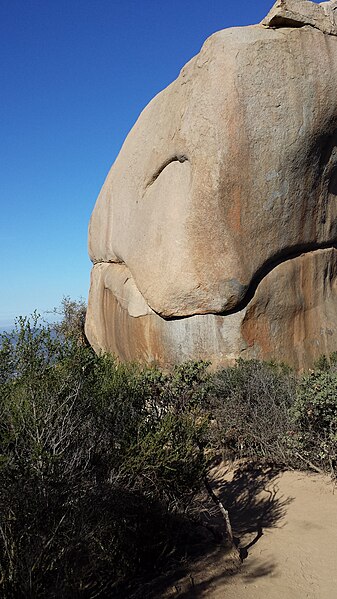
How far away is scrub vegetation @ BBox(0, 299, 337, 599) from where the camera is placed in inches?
124

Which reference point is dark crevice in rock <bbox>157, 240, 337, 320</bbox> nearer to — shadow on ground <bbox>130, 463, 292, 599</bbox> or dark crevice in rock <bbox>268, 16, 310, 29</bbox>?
shadow on ground <bbox>130, 463, 292, 599</bbox>

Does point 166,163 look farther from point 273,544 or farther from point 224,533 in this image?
point 273,544

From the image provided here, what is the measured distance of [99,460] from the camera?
12.6 feet

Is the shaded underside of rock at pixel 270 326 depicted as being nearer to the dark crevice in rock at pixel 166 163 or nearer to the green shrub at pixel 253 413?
the green shrub at pixel 253 413

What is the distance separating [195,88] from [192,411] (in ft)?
14.8

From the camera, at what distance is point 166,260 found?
7.72m

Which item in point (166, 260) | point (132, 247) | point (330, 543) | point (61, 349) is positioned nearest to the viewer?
point (330, 543)

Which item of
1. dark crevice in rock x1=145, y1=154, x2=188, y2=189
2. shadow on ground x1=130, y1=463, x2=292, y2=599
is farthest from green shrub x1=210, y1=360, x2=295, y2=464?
dark crevice in rock x1=145, y1=154, x2=188, y2=189

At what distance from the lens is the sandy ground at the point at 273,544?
3.69 metres

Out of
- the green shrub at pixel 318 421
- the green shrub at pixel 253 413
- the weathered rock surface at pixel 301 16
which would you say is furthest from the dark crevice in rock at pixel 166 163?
the green shrub at pixel 318 421

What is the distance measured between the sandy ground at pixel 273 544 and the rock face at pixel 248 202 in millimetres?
2204

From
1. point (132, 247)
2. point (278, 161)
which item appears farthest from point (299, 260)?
point (132, 247)

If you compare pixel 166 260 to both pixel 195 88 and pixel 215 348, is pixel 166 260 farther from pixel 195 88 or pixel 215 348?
pixel 195 88

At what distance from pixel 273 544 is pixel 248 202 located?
14.2ft
